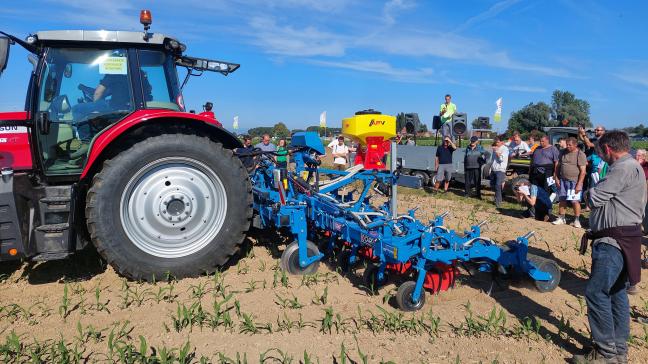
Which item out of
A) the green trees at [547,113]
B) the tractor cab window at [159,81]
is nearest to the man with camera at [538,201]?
the tractor cab window at [159,81]

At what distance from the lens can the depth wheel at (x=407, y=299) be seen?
352 centimetres

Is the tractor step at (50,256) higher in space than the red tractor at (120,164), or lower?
lower

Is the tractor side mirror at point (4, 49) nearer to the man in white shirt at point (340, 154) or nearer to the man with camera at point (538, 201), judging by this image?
the man with camera at point (538, 201)

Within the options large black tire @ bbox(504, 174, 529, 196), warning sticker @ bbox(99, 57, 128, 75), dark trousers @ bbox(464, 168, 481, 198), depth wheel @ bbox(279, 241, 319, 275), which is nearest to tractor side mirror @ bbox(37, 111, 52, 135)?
warning sticker @ bbox(99, 57, 128, 75)

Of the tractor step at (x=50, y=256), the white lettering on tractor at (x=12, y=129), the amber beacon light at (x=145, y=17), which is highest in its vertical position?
the amber beacon light at (x=145, y=17)

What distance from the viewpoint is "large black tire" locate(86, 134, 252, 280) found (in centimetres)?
375

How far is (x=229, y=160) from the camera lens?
164 inches

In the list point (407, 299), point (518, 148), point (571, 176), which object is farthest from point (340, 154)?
point (407, 299)

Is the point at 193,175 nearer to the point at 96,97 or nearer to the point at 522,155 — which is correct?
the point at 96,97

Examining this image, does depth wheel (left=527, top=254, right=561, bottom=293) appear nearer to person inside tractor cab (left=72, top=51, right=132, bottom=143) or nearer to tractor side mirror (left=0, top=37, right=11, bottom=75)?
person inside tractor cab (left=72, top=51, right=132, bottom=143)

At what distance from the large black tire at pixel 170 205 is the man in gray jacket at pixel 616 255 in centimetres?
274

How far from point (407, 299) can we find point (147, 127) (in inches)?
103

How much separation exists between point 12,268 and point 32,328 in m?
1.56

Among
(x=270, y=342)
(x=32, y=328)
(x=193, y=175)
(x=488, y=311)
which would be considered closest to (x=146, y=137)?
(x=193, y=175)
